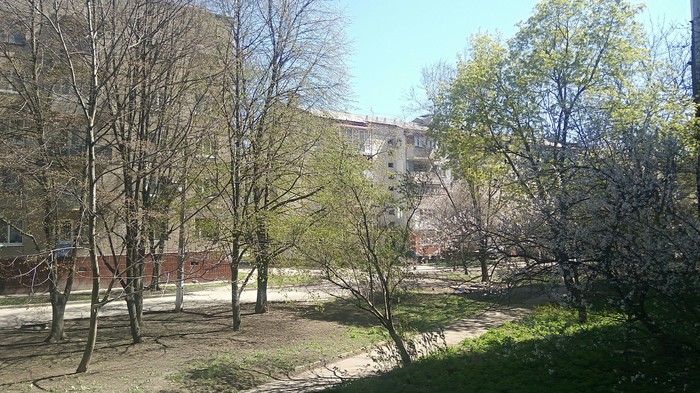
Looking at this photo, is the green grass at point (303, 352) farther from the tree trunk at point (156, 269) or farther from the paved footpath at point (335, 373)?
the tree trunk at point (156, 269)

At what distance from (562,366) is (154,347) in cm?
935

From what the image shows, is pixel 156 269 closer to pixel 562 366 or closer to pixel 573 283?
pixel 562 366

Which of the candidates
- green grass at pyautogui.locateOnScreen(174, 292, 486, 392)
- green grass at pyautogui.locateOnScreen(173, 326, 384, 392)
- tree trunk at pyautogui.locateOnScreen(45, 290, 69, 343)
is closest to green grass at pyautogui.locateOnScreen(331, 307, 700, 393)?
green grass at pyautogui.locateOnScreen(174, 292, 486, 392)

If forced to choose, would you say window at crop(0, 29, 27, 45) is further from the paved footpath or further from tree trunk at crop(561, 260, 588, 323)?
tree trunk at crop(561, 260, 588, 323)

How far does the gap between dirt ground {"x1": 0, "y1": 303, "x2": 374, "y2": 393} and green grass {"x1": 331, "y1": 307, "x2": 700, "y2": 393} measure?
381 centimetres

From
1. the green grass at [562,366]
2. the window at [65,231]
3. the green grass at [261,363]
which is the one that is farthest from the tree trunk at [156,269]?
the green grass at [562,366]

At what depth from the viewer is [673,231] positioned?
5586 millimetres

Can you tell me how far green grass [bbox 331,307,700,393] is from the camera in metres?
6.25

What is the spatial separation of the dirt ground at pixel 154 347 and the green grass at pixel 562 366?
12.5 ft

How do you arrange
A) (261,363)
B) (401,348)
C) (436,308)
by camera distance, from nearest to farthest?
(401,348) → (261,363) → (436,308)

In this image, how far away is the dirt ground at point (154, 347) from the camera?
10078mm

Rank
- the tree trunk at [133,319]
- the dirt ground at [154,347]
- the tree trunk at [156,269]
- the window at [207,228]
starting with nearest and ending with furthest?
the dirt ground at [154,347]
the tree trunk at [156,269]
the tree trunk at [133,319]
the window at [207,228]

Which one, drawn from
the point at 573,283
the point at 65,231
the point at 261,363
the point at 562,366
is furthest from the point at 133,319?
the point at 573,283

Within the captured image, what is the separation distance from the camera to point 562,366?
288 inches
